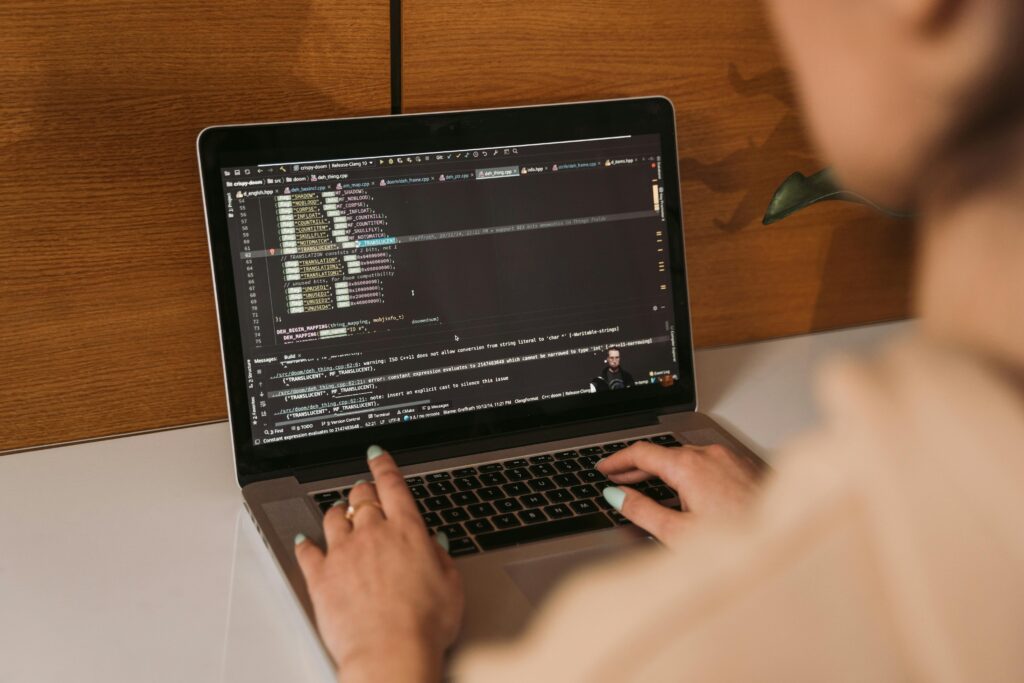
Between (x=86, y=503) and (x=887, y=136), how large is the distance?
0.75m

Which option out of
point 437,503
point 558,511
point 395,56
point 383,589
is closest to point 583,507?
point 558,511

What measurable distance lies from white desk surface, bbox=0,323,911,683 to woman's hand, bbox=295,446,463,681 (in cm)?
5

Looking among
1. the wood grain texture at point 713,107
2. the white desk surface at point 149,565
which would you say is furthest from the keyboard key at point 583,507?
the wood grain texture at point 713,107

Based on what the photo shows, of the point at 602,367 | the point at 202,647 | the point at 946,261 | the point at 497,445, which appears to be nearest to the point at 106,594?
the point at 202,647

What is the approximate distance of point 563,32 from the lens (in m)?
1.01

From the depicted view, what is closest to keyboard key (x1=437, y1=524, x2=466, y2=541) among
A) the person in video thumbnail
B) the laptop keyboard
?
the laptop keyboard

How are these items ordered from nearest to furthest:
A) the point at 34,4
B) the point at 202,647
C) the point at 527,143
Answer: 1. the point at 202,647
2. the point at 34,4
3. the point at 527,143

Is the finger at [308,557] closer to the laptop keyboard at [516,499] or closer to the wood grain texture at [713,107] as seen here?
the laptop keyboard at [516,499]

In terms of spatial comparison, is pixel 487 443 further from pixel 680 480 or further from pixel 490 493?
pixel 680 480

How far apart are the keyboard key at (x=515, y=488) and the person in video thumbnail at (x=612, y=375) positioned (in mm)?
141

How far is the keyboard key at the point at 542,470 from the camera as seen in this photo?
90cm

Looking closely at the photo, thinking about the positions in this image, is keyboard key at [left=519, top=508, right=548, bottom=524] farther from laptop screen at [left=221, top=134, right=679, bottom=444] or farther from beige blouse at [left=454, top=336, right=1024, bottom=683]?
beige blouse at [left=454, top=336, right=1024, bottom=683]

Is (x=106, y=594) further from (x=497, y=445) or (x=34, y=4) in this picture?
(x=34, y=4)

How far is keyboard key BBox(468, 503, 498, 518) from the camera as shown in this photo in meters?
0.84
